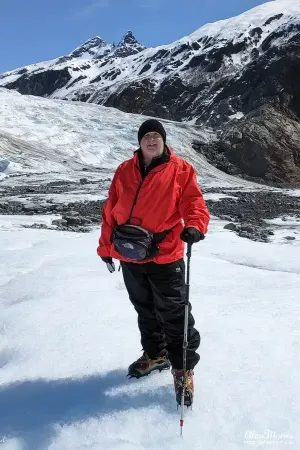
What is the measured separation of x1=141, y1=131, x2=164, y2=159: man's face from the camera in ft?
9.67

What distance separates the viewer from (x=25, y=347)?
3771mm

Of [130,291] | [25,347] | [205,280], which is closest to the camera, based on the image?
[130,291]

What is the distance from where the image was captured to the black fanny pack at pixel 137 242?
2891 mm

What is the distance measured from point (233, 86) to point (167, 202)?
90723 mm

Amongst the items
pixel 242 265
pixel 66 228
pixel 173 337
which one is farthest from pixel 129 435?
pixel 66 228

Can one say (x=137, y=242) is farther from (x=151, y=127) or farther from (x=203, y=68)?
(x=203, y=68)

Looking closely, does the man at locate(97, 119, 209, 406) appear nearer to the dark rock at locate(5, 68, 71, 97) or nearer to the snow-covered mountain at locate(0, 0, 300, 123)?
the snow-covered mountain at locate(0, 0, 300, 123)

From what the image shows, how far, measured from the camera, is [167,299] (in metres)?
3.00

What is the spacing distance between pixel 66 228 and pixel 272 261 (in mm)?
5637

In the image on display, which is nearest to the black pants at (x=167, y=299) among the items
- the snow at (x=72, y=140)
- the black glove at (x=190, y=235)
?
the black glove at (x=190, y=235)

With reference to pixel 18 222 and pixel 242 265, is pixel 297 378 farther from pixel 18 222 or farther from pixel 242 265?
pixel 18 222

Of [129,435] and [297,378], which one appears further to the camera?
[297,378]

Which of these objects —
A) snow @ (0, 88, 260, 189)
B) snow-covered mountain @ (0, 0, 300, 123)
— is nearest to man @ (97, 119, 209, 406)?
snow @ (0, 88, 260, 189)

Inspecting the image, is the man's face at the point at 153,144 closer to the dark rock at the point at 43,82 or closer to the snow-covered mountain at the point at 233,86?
the snow-covered mountain at the point at 233,86
